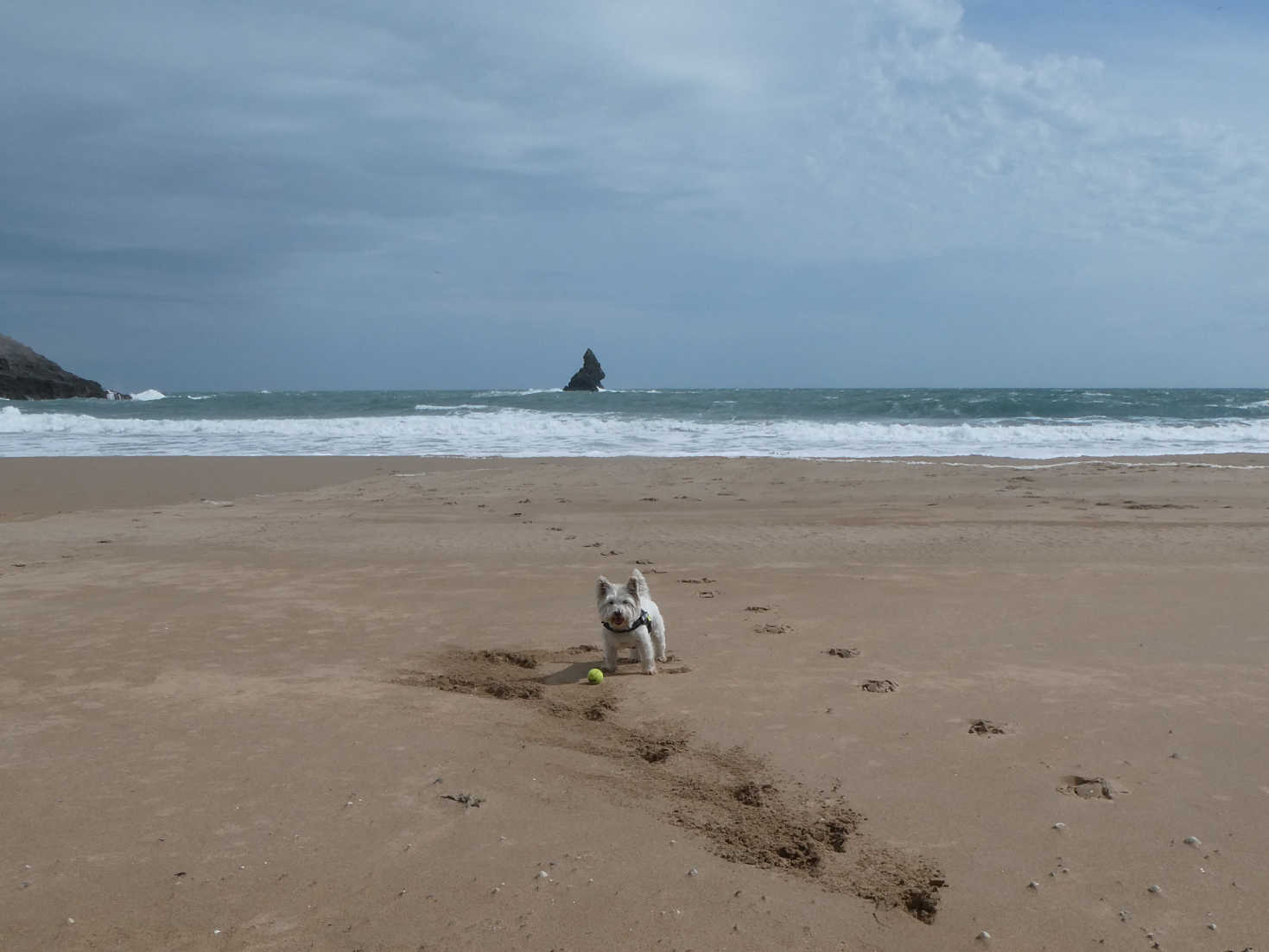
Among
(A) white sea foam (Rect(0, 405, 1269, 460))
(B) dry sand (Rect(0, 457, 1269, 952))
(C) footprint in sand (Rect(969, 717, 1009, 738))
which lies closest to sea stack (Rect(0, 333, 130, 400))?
(A) white sea foam (Rect(0, 405, 1269, 460))

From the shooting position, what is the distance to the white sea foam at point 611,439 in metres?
22.9

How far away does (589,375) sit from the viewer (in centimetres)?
8238

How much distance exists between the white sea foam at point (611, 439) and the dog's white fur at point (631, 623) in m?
15.8

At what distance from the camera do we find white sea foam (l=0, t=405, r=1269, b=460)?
22906 mm

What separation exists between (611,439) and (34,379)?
65113mm

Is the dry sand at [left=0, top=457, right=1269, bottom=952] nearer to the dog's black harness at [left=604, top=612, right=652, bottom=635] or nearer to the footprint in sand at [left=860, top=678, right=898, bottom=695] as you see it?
the footprint in sand at [left=860, top=678, right=898, bottom=695]

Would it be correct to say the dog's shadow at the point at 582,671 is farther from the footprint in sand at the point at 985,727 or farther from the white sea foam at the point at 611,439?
the white sea foam at the point at 611,439

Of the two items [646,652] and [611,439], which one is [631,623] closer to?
[646,652]

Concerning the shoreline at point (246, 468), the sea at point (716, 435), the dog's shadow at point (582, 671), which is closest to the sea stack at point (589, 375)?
the sea at point (716, 435)

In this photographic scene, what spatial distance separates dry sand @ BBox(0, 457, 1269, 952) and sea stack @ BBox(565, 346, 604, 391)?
240 ft

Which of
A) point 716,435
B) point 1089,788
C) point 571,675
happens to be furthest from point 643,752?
point 716,435

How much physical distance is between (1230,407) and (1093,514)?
128ft

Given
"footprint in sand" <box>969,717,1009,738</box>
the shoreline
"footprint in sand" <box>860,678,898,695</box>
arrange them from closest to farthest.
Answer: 1. "footprint in sand" <box>969,717,1009,738</box>
2. "footprint in sand" <box>860,678,898,695</box>
3. the shoreline

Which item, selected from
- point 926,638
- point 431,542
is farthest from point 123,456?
point 926,638
